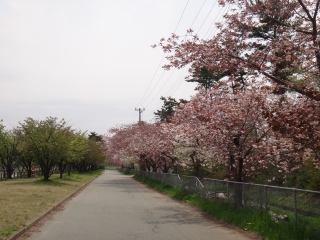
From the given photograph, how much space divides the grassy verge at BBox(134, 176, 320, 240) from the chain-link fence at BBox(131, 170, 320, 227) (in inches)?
9.3

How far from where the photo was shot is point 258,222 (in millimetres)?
11039

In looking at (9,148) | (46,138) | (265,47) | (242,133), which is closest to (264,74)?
(265,47)

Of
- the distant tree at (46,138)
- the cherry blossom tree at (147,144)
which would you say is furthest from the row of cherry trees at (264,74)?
the distant tree at (46,138)

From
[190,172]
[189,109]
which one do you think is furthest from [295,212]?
[190,172]

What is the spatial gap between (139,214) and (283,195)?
6366 mm

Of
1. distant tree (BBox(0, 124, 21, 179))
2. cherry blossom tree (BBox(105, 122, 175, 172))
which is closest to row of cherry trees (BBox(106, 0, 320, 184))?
cherry blossom tree (BBox(105, 122, 175, 172))

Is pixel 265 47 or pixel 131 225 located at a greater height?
pixel 265 47

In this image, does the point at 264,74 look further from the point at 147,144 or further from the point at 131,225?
the point at 147,144

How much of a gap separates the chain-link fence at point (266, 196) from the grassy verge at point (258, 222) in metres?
0.24

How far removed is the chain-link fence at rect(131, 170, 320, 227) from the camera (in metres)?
9.55

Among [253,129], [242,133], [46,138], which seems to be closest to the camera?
[242,133]

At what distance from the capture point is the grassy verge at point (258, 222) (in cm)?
916

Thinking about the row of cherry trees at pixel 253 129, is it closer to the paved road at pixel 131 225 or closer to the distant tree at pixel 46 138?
the paved road at pixel 131 225

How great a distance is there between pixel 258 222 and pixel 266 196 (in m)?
1.14
